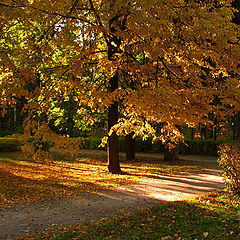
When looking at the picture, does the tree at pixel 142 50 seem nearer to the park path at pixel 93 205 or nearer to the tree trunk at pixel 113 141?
the park path at pixel 93 205

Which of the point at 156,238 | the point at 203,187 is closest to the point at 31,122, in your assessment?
the point at 156,238

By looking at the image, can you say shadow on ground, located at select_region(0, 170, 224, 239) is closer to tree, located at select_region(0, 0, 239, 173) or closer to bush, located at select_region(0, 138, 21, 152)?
tree, located at select_region(0, 0, 239, 173)

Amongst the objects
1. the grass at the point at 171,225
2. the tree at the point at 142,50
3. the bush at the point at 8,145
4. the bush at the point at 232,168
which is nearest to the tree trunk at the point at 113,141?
the tree at the point at 142,50

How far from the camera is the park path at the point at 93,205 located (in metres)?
5.51

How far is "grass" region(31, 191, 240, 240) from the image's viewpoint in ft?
14.8

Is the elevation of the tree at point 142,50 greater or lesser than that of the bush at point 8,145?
greater

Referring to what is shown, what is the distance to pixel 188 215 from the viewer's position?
539cm

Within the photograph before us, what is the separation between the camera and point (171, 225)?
4.91m

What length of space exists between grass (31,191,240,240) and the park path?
54 centimetres

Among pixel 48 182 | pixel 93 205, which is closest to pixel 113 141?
pixel 48 182

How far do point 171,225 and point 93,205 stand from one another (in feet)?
8.60

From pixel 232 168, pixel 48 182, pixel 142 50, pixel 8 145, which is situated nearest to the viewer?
pixel 232 168

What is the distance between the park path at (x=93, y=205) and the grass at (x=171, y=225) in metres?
0.54

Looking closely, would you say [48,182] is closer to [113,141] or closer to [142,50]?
[113,141]
